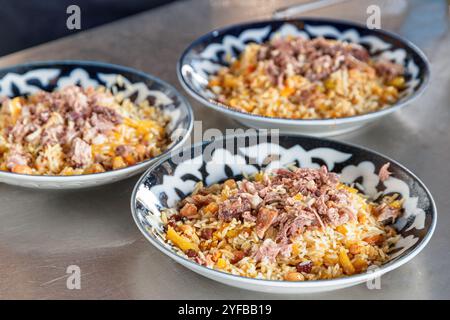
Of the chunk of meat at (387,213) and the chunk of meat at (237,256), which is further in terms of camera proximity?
the chunk of meat at (387,213)

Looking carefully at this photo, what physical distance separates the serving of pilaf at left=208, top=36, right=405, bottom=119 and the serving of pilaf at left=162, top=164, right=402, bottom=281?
442mm

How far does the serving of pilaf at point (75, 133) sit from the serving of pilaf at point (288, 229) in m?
0.27

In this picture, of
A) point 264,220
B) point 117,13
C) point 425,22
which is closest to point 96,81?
point 264,220

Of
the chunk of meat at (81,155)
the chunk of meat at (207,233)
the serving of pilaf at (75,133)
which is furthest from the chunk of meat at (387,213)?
the chunk of meat at (81,155)

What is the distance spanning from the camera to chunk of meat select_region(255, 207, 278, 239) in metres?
1.38

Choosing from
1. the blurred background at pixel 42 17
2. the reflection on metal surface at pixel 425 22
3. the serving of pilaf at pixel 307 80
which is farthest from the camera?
the blurred background at pixel 42 17

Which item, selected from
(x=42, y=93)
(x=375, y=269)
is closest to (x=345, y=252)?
(x=375, y=269)

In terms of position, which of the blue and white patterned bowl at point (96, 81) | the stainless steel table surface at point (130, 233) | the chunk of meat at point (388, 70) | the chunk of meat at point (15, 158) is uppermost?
the chunk of meat at point (388, 70)

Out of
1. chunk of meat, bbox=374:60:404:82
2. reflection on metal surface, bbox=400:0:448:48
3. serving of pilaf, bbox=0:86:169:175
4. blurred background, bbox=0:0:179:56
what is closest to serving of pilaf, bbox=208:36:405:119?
chunk of meat, bbox=374:60:404:82

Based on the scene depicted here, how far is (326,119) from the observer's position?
1.76 meters

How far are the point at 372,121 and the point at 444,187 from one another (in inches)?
13.0

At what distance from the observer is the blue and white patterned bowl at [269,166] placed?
Result: 142cm

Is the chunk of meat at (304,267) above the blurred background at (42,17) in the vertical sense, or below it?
below

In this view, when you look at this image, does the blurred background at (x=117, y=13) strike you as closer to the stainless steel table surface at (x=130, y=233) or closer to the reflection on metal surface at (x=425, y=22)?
the reflection on metal surface at (x=425, y=22)
